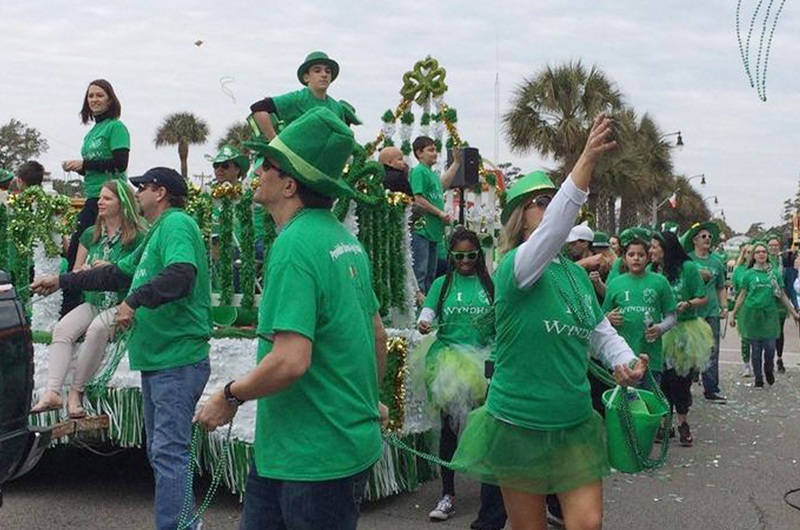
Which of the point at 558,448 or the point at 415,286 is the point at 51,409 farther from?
the point at 558,448

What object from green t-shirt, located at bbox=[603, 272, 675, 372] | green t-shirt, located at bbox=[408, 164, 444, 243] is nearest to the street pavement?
green t-shirt, located at bbox=[603, 272, 675, 372]

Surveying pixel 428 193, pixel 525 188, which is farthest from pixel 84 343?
pixel 428 193

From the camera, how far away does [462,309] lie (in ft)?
20.4

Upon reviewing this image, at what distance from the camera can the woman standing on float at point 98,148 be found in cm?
673

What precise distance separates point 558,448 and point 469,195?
8274 mm

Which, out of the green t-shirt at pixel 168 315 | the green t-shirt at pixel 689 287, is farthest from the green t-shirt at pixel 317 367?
the green t-shirt at pixel 689 287

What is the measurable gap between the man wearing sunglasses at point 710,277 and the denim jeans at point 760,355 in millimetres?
1366

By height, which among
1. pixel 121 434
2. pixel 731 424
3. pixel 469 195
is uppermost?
pixel 469 195

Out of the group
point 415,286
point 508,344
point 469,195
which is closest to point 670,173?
point 469,195

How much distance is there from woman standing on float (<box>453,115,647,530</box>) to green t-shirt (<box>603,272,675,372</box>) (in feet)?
13.1

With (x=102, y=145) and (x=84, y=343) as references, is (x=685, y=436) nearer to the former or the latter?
(x=84, y=343)

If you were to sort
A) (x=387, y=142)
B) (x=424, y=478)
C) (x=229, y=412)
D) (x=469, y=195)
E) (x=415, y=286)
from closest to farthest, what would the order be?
(x=229, y=412)
(x=424, y=478)
(x=415, y=286)
(x=387, y=142)
(x=469, y=195)

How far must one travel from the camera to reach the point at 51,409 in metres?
6.01

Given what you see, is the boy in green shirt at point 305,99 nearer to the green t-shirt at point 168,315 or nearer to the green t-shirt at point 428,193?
the green t-shirt at point 428,193
